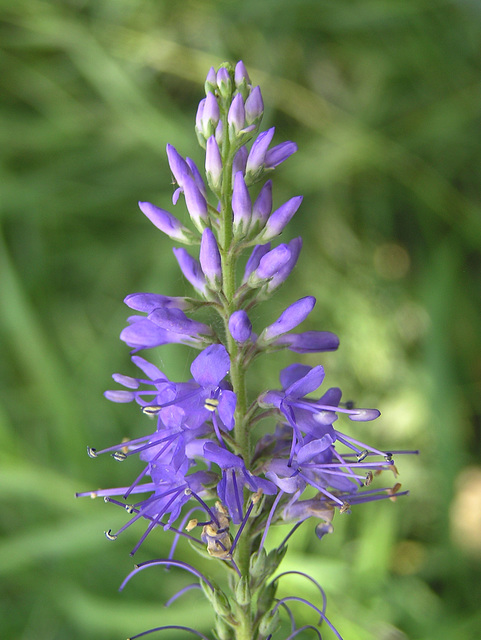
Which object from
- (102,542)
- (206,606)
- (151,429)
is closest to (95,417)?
(151,429)

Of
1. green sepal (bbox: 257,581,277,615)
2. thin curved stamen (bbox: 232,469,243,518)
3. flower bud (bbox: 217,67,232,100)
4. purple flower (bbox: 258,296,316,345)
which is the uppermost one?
flower bud (bbox: 217,67,232,100)

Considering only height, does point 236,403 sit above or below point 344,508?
above

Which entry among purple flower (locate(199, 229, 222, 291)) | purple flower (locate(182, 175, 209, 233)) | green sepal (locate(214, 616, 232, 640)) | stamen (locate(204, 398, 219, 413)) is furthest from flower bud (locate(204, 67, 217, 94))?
green sepal (locate(214, 616, 232, 640))

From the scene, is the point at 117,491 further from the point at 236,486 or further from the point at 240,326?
the point at 240,326

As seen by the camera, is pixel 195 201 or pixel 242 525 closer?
pixel 242 525

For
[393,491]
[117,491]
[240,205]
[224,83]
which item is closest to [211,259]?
[240,205]

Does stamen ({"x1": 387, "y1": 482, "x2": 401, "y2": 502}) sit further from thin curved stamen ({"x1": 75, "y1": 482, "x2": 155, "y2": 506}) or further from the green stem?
thin curved stamen ({"x1": 75, "y1": 482, "x2": 155, "y2": 506})

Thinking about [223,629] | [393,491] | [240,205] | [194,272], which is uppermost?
[240,205]
